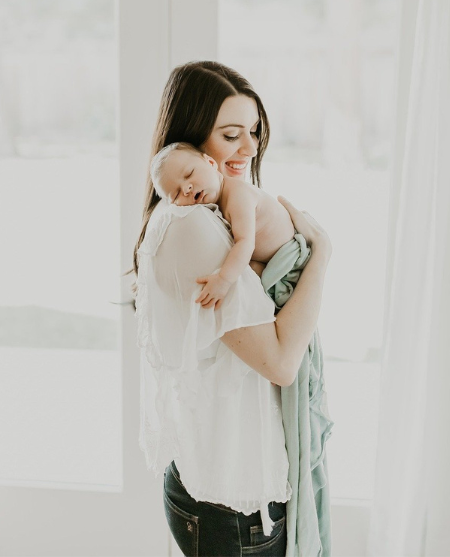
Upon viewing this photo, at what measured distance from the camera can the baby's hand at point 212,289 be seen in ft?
3.32

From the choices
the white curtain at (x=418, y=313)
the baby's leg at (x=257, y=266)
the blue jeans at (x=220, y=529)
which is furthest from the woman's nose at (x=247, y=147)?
the blue jeans at (x=220, y=529)

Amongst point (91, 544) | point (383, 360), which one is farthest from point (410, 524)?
point (91, 544)

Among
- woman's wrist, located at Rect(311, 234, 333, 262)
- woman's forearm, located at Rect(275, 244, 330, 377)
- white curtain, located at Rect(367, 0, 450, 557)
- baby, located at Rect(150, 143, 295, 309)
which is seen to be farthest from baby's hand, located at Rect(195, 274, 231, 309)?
white curtain, located at Rect(367, 0, 450, 557)

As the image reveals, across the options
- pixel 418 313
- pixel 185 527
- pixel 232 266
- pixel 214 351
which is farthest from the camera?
pixel 418 313

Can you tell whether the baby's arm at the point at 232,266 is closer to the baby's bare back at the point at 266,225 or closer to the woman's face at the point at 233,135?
the baby's bare back at the point at 266,225

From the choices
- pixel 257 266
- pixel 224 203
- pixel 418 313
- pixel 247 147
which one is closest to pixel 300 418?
pixel 257 266

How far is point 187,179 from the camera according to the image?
1.10m

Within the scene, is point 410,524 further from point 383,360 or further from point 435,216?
point 435,216

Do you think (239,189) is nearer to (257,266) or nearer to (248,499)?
(257,266)

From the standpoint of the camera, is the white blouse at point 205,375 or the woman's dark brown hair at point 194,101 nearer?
the white blouse at point 205,375

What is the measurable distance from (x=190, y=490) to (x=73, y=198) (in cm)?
102

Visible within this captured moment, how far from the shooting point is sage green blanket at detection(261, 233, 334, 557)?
1.16m

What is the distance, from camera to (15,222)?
1.92m

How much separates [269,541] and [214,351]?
38 cm
